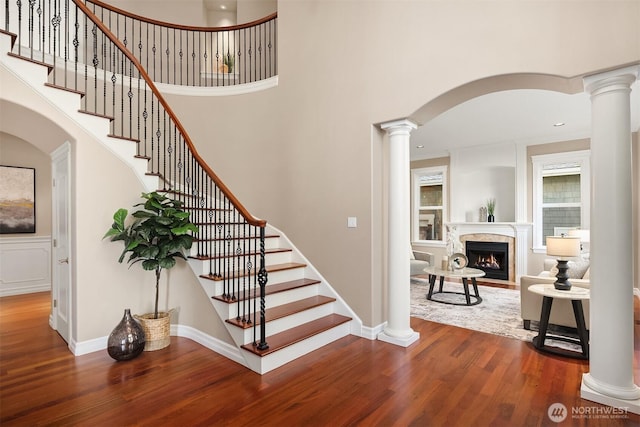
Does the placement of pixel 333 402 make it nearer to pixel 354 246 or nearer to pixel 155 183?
pixel 354 246

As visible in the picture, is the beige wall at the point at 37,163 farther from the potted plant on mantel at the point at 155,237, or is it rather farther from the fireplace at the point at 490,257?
the fireplace at the point at 490,257

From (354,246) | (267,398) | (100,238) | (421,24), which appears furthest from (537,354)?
(100,238)

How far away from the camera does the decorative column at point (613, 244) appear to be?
220 cm

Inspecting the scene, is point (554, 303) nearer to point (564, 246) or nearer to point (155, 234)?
point (564, 246)

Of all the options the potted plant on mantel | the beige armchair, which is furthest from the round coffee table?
the potted plant on mantel

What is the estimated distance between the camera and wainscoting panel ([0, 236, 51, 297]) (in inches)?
211

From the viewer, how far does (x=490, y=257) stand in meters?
7.04

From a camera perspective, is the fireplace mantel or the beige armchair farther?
the fireplace mantel

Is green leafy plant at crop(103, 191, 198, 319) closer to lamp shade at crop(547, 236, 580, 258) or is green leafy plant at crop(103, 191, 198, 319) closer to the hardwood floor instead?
the hardwood floor

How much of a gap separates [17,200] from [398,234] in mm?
6245

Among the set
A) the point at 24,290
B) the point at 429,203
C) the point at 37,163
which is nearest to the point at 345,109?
the point at 429,203

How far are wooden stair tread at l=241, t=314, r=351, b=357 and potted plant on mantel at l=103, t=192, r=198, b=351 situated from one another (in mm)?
1029

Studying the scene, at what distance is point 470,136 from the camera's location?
20.9ft

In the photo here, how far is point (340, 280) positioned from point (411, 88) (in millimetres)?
2167
